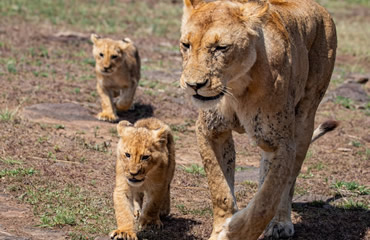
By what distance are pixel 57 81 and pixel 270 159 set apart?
644 centimetres

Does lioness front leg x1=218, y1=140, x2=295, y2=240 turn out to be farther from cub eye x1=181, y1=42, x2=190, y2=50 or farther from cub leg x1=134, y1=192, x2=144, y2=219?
cub leg x1=134, y1=192, x2=144, y2=219

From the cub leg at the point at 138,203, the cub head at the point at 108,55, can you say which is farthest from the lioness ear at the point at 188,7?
the cub head at the point at 108,55

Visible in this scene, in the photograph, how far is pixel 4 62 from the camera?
438 inches

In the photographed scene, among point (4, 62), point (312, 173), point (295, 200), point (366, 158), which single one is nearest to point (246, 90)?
point (295, 200)

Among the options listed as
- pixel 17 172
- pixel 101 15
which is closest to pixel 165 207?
pixel 17 172

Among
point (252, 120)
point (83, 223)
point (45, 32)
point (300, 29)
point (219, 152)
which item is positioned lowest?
point (45, 32)

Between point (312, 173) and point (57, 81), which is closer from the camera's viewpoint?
point (312, 173)

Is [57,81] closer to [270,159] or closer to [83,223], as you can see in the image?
[83,223]

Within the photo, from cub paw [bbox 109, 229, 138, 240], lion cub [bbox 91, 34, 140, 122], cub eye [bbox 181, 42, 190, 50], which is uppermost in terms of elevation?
cub eye [bbox 181, 42, 190, 50]

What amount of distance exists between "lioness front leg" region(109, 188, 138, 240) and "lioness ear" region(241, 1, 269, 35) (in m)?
1.72

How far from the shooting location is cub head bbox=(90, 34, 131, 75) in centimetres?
961

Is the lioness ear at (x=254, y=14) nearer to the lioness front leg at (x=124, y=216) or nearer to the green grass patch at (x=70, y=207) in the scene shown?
the lioness front leg at (x=124, y=216)

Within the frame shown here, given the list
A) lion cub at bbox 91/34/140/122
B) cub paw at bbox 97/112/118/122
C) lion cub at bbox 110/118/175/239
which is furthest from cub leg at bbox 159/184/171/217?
lion cub at bbox 91/34/140/122

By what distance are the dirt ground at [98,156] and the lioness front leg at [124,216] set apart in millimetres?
181
